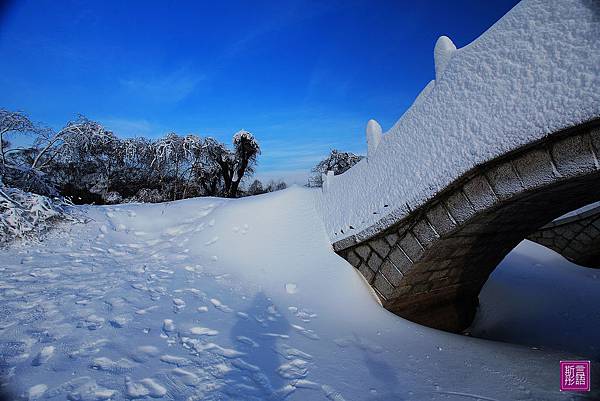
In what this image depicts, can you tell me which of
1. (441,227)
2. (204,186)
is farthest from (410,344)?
(204,186)

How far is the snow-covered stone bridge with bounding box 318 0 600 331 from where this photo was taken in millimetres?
2174

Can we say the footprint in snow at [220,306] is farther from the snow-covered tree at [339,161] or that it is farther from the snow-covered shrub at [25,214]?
the snow-covered tree at [339,161]

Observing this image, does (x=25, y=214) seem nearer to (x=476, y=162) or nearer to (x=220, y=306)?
(x=220, y=306)

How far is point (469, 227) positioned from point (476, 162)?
93 cm

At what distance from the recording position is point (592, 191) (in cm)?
333

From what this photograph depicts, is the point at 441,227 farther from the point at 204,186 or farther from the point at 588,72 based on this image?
the point at 204,186

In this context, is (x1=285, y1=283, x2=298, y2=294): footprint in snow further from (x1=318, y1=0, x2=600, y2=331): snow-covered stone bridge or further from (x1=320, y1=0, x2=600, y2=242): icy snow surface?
(x1=320, y1=0, x2=600, y2=242): icy snow surface

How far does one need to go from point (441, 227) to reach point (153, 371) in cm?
288

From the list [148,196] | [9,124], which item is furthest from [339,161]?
[9,124]

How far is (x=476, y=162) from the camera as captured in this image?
8.70 feet

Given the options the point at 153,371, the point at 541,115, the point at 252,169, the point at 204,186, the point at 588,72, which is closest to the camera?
the point at 153,371

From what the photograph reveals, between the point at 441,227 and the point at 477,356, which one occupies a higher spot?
the point at 441,227

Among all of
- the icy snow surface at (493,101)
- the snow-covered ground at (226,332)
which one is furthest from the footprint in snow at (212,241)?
the icy snow surface at (493,101)

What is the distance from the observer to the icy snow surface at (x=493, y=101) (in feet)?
6.95
